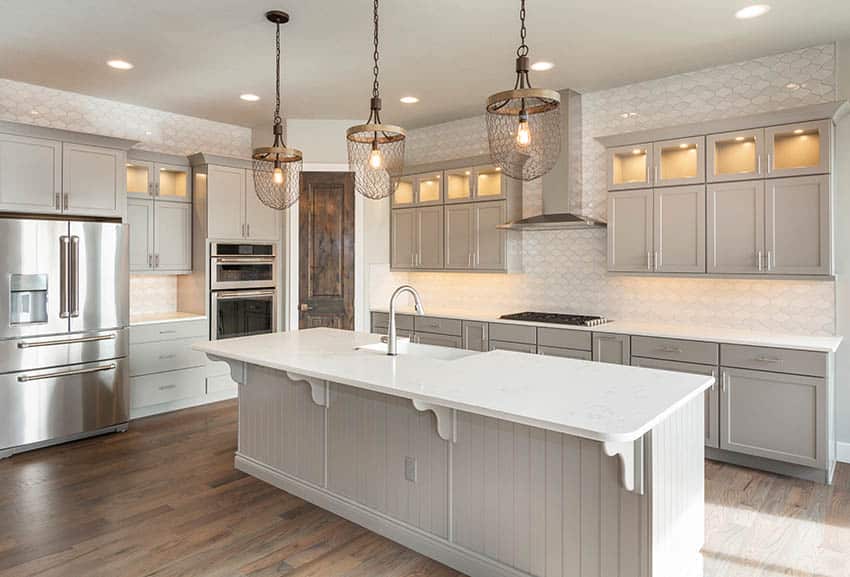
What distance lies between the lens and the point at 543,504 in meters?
2.36

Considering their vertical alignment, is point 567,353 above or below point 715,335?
below

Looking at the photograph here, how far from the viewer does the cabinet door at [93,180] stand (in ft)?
14.8

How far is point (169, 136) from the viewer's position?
580cm

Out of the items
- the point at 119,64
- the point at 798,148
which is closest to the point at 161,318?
the point at 119,64

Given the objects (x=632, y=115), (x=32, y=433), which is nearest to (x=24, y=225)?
(x=32, y=433)

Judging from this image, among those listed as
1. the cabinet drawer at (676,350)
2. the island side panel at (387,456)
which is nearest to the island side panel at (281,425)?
the island side panel at (387,456)

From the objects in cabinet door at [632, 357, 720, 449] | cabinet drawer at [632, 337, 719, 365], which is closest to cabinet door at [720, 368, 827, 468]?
cabinet door at [632, 357, 720, 449]

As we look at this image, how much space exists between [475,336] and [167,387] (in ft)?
9.53

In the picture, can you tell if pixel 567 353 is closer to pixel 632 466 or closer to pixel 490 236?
pixel 490 236

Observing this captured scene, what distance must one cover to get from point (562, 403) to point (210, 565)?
6.09 feet

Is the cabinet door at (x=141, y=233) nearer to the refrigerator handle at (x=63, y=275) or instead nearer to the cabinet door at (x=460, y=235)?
the refrigerator handle at (x=63, y=275)

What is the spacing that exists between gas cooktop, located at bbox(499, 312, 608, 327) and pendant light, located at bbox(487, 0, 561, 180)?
243 cm

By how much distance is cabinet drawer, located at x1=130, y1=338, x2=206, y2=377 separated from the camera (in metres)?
5.10

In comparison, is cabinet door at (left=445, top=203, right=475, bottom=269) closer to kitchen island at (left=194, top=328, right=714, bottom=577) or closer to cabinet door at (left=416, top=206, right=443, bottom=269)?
cabinet door at (left=416, top=206, right=443, bottom=269)
